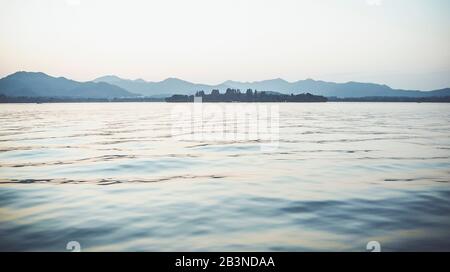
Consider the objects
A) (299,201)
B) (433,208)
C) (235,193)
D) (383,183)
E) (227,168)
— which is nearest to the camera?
(433,208)

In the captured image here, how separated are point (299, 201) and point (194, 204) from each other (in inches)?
138

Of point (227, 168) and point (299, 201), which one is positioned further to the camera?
point (227, 168)

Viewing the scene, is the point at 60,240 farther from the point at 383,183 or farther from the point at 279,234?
the point at 383,183

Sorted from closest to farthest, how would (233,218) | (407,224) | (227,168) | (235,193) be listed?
(407,224), (233,218), (235,193), (227,168)

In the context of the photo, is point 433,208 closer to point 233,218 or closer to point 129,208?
point 233,218

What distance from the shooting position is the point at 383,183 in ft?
46.0

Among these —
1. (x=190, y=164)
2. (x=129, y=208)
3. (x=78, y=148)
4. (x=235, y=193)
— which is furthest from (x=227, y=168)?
(x=78, y=148)

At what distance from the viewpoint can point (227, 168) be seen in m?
17.7

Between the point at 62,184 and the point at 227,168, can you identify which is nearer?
the point at 62,184

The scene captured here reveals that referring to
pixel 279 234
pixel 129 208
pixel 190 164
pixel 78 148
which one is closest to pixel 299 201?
pixel 279 234

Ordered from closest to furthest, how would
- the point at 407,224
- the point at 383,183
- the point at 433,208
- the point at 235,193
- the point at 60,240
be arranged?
the point at 60,240, the point at 407,224, the point at 433,208, the point at 235,193, the point at 383,183

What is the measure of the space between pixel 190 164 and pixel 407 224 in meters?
12.0

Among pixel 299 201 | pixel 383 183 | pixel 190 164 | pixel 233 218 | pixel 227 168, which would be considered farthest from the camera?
pixel 190 164

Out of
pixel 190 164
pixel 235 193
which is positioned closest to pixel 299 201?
pixel 235 193
